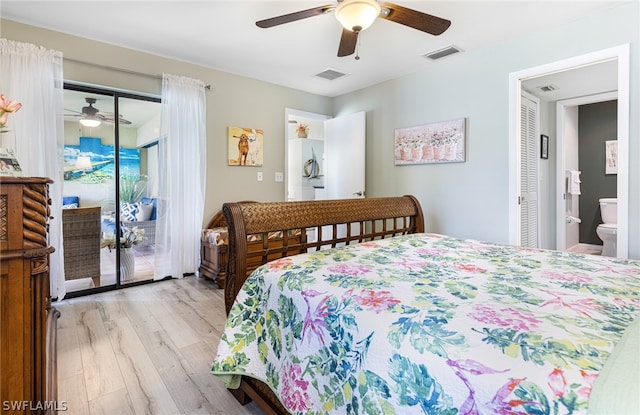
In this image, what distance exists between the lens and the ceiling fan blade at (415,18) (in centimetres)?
191

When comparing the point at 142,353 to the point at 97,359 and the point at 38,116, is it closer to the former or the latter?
the point at 97,359

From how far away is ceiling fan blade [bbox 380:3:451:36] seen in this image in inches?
75.0

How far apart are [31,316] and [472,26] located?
3.46m

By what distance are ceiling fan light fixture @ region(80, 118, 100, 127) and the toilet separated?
5768 millimetres

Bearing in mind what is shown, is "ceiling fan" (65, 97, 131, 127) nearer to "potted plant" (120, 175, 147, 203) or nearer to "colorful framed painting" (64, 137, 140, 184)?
"colorful framed painting" (64, 137, 140, 184)

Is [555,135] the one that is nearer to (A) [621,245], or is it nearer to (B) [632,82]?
(B) [632,82]

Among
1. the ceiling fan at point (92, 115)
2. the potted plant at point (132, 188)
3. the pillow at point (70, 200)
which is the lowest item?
the pillow at point (70, 200)

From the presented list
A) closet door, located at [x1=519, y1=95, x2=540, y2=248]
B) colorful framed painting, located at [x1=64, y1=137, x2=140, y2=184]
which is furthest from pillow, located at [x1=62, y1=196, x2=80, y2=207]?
closet door, located at [x1=519, y1=95, x2=540, y2=248]

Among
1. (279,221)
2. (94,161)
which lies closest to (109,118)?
(94,161)

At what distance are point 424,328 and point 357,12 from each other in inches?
69.7

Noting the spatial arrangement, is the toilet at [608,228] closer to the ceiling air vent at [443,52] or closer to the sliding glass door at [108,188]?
the ceiling air vent at [443,52]

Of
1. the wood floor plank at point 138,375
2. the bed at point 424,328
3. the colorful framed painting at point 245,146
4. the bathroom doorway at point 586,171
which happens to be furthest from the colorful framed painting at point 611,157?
the wood floor plank at point 138,375

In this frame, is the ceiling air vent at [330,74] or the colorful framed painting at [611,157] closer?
the ceiling air vent at [330,74]

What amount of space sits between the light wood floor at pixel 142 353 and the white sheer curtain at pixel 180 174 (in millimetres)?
475
